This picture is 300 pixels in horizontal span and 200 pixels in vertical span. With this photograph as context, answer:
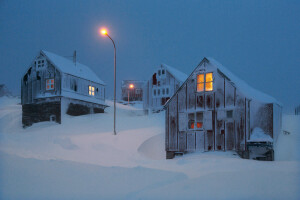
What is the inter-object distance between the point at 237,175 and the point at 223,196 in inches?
72.1

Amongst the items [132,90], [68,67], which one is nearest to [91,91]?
[68,67]

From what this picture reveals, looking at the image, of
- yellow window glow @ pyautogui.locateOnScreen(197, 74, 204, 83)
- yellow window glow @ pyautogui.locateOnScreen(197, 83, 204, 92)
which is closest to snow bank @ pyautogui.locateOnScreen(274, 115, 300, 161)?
yellow window glow @ pyautogui.locateOnScreen(197, 83, 204, 92)

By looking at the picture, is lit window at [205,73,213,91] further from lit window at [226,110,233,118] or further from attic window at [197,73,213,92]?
lit window at [226,110,233,118]

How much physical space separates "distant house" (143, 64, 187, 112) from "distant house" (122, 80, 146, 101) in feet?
116

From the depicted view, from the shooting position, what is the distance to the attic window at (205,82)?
19.6m

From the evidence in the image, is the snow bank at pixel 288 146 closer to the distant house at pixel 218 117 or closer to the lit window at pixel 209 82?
the distant house at pixel 218 117

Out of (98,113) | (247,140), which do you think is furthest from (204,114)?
(98,113)

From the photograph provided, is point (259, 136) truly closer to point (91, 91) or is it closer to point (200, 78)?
point (200, 78)

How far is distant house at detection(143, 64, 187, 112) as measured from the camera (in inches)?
1518

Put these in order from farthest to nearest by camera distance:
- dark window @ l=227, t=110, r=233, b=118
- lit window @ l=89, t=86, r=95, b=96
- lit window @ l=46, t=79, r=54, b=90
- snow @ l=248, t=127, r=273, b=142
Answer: lit window @ l=89, t=86, r=95, b=96 → lit window @ l=46, t=79, r=54, b=90 → dark window @ l=227, t=110, r=233, b=118 → snow @ l=248, t=127, r=273, b=142

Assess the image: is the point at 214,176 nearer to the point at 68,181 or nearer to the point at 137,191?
the point at 137,191

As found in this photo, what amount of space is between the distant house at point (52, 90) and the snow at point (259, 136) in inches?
928

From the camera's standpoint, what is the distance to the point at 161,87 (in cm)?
3944

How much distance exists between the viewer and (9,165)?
9641mm
